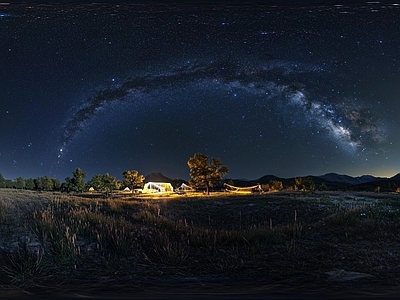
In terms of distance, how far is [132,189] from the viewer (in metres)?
3.13

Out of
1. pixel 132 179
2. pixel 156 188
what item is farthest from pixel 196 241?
pixel 132 179

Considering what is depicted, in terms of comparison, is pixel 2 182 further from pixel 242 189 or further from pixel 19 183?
pixel 242 189

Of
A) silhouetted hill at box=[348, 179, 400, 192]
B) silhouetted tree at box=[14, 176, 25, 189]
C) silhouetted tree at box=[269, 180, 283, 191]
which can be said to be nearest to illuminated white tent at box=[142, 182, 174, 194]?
silhouetted tree at box=[269, 180, 283, 191]

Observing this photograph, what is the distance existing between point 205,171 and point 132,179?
73 centimetres

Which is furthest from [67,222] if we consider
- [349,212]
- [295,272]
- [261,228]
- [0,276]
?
[349,212]

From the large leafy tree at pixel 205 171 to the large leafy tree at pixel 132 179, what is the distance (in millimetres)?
510

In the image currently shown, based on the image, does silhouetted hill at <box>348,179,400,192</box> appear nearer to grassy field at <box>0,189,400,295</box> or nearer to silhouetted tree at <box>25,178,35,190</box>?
grassy field at <box>0,189,400,295</box>

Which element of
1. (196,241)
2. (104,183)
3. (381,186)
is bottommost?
(196,241)

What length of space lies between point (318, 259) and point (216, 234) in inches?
36.6

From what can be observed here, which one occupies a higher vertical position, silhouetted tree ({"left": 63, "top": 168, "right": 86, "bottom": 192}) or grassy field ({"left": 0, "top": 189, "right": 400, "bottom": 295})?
silhouetted tree ({"left": 63, "top": 168, "right": 86, "bottom": 192})

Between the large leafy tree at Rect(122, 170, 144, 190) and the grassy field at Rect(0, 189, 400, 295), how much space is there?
0.40 ft

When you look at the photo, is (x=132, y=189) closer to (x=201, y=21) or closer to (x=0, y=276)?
(x=0, y=276)

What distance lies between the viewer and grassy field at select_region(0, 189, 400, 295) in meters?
2.60

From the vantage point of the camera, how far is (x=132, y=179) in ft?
10.4
